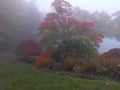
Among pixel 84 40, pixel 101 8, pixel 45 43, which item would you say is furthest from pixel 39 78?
pixel 101 8

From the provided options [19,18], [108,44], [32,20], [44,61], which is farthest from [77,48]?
[32,20]

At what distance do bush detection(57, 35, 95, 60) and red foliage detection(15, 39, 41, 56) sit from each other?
379cm

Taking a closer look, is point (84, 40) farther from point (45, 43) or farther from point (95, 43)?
point (45, 43)

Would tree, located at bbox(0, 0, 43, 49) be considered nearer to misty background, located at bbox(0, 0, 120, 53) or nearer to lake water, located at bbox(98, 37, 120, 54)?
misty background, located at bbox(0, 0, 120, 53)

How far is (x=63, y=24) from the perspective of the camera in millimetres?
14727

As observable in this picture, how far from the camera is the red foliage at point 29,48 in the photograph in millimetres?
16078

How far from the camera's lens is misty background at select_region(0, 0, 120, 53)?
68.9ft

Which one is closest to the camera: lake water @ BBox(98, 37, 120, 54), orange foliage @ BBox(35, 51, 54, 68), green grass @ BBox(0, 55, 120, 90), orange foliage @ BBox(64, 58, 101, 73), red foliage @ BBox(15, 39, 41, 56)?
green grass @ BBox(0, 55, 120, 90)

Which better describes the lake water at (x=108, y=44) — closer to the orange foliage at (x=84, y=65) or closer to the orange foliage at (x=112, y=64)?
the orange foliage at (x=112, y=64)

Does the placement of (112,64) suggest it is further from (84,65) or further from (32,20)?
(32,20)

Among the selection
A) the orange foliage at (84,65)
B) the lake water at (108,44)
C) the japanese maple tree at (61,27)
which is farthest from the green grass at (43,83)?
the lake water at (108,44)

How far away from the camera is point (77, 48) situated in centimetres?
1241

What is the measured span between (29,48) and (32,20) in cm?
866

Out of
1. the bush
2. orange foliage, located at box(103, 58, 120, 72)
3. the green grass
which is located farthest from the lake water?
the green grass
